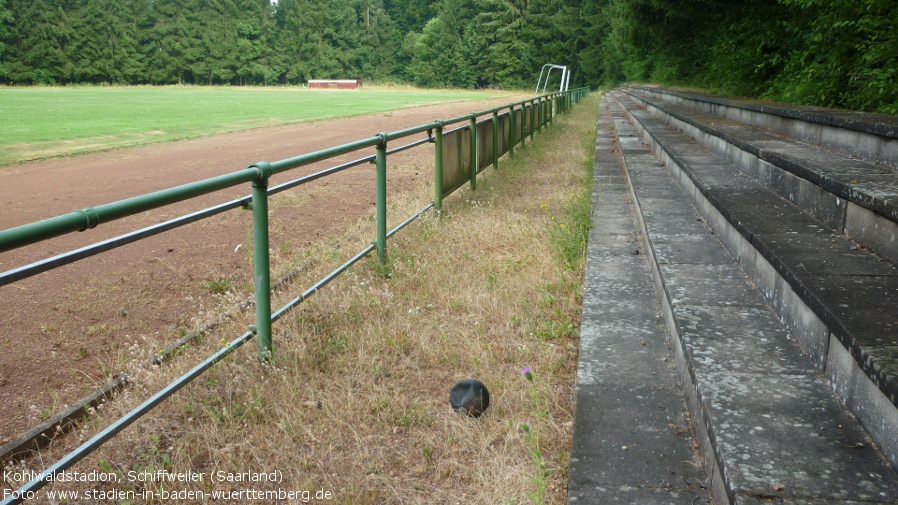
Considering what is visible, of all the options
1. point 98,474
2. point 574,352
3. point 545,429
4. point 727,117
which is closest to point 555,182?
point 727,117

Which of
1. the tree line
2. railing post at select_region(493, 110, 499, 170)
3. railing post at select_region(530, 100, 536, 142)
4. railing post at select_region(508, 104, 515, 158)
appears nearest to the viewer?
railing post at select_region(493, 110, 499, 170)

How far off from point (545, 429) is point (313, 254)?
3.84 metres

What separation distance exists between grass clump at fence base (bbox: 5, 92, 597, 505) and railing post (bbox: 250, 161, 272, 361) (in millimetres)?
117

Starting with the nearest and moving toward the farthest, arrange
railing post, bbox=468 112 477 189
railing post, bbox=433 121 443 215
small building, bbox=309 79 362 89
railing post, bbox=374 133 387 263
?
railing post, bbox=374 133 387 263, railing post, bbox=433 121 443 215, railing post, bbox=468 112 477 189, small building, bbox=309 79 362 89

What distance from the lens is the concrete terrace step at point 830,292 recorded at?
2.10m

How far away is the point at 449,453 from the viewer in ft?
9.61

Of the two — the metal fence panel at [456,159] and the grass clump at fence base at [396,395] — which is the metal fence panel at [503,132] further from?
the grass clump at fence base at [396,395]

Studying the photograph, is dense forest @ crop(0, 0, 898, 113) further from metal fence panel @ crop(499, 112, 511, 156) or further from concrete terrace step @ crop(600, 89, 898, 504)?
concrete terrace step @ crop(600, 89, 898, 504)

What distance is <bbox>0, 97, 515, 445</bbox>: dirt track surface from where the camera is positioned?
159 inches

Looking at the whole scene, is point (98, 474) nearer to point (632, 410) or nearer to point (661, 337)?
point (632, 410)

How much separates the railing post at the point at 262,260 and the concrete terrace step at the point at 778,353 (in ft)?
6.43

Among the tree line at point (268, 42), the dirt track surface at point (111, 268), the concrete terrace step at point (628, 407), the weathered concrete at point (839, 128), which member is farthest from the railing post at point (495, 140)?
the tree line at point (268, 42)

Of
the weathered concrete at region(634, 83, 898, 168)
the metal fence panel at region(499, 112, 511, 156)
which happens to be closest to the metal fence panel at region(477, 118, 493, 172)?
the metal fence panel at region(499, 112, 511, 156)

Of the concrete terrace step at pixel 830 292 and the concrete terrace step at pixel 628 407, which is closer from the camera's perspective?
the concrete terrace step at pixel 830 292
